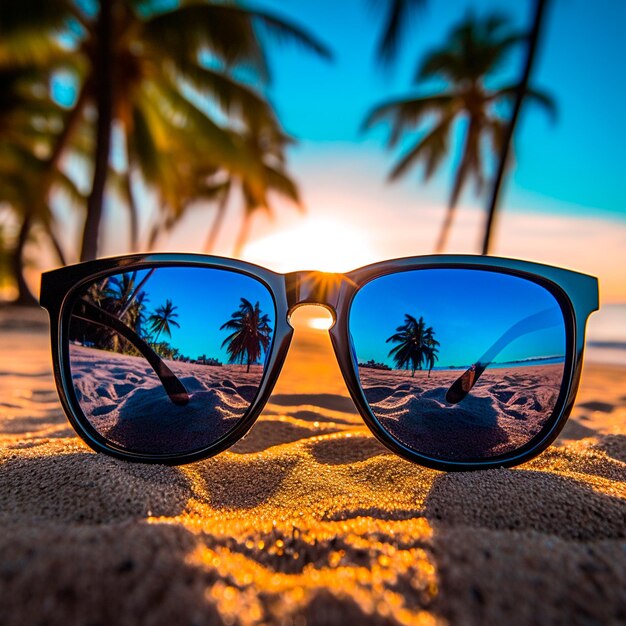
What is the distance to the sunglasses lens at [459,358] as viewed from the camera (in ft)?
2.70

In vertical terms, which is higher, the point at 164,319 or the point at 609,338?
the point at 609,338

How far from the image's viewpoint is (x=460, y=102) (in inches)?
404

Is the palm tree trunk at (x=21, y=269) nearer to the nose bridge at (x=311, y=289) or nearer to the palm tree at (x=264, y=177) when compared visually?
the palm tree at (x=264, y=177)

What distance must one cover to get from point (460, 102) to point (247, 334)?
38.7 ft

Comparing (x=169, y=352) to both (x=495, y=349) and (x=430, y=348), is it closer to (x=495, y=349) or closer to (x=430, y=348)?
(x=430, y=348)

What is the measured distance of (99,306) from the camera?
89 cm

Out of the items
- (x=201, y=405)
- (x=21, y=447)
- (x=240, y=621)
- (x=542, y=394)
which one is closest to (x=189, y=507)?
(x=201, y=405)

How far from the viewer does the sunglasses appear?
0.82 metres

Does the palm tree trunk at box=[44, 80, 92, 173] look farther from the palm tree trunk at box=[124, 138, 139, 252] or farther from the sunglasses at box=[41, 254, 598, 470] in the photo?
the sunglasses at box=[41, 254, 598, 470]

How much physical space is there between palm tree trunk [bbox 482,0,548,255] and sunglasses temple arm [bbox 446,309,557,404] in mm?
4688

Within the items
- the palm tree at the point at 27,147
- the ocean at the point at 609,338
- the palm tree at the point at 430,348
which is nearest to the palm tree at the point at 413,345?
the palm tree at the point at 430,348

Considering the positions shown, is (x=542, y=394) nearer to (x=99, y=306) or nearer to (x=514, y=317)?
(x=514, y=317)

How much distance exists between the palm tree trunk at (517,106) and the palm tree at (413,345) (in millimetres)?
4771

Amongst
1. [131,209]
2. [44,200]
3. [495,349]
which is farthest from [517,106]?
[131,209]
